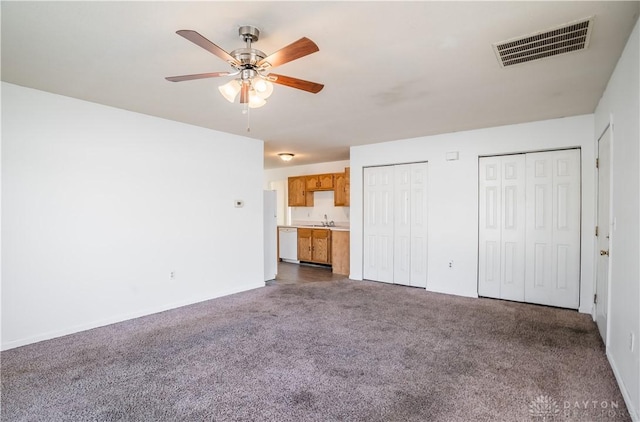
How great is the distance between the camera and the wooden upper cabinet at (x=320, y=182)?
23.8 ft

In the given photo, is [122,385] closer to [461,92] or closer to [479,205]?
[461,92]

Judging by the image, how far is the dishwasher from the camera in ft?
24.8

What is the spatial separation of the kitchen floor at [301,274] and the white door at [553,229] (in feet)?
10.1

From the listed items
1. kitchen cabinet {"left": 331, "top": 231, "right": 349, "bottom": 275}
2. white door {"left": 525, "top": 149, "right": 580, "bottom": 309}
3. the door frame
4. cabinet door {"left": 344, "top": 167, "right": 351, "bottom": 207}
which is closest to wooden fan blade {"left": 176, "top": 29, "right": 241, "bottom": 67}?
the door frame

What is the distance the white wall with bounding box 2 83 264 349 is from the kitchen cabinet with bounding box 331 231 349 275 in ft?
6.80

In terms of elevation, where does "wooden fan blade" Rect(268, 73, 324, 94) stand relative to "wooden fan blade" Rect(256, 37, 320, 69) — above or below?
below

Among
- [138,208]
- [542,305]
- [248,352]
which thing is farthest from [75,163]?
[542,305]

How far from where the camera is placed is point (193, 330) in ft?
11.1

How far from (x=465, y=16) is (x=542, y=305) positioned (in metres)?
3.94

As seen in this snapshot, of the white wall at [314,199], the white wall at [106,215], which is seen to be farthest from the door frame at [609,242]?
the white wall at [314,199]

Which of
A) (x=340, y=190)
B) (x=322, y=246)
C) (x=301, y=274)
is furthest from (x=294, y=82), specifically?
(x=322, y=246)

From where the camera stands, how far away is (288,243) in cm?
773

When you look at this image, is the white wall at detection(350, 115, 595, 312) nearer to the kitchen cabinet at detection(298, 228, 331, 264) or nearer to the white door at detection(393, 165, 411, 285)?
the white door at detection(393, 165, 411, 285)

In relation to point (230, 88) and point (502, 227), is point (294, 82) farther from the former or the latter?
point (502, 227)
